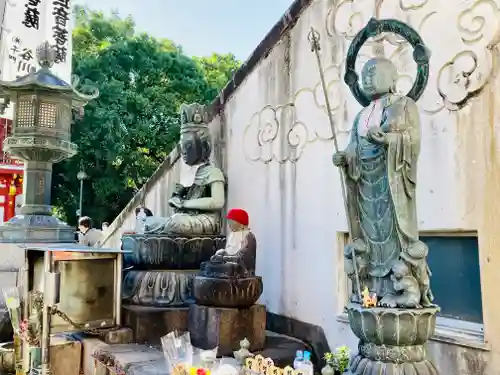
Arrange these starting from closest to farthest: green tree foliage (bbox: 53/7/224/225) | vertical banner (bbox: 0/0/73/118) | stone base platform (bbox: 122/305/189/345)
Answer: stone base platform (bbox: 122/305/189/345), vertical banner (bbox: 0/0/73/118), green tree foliage (bbox: 53/7/224/225)

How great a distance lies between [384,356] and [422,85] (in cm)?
188

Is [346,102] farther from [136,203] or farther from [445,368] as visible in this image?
[136,203]

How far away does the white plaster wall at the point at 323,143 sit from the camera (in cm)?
385

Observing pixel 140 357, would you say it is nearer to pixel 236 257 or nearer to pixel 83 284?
pixel 83 284

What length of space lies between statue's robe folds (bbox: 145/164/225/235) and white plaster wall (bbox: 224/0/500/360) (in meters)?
0.89

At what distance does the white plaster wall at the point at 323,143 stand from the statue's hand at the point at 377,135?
1277mm

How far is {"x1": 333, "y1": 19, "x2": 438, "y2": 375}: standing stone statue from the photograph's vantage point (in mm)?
2857

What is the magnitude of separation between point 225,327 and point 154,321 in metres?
1.02

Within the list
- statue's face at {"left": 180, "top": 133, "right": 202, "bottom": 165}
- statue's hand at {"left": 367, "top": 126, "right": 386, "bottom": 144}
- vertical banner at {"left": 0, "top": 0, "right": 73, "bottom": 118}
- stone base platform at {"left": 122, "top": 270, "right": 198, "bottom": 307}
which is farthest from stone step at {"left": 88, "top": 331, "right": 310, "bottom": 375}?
vertical banner at {"left": 0, "top": 0, "right": 73, "bottom": 118}

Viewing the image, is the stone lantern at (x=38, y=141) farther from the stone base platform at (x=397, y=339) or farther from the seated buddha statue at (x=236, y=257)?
the stone base platform at (x=397, y=339)

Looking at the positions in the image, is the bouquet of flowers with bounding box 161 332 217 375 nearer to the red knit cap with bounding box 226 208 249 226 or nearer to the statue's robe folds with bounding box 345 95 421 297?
the statue's robe folds with bounding box 345 95 421 297

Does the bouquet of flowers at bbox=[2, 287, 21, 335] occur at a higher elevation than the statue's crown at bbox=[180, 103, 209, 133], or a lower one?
lower

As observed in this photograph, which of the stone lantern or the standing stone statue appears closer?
the standing stone statue

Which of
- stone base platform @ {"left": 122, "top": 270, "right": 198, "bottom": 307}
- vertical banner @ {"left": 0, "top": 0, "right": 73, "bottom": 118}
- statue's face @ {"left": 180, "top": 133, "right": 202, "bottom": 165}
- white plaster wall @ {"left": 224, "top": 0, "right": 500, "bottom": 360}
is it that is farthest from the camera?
vertical banner @ {"left": 0, "top": 0, "right": 73, "bottom": 118}
